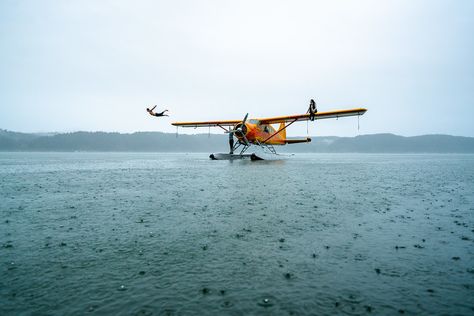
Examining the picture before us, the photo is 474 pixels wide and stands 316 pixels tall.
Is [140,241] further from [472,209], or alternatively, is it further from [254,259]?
[472,209]

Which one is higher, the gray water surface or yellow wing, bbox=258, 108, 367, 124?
yellow wing, bbox=258, 108, 367, 124

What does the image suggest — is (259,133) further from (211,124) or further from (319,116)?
(211,124)

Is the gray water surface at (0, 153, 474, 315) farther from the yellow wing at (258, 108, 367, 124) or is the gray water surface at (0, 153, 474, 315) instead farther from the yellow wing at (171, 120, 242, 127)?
the yellow wing at (171, 120, 242, 127)

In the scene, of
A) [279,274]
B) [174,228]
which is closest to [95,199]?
[174,228]

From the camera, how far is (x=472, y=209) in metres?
11.2

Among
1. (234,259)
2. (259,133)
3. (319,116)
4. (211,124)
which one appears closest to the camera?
(234,259)

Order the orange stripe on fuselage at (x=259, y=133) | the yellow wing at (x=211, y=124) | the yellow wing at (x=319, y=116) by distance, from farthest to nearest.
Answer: the yellow wing at (x=211, y=124)
the orange stripe on fuselage at (x=259, y=133)
the yellow wing at (x=319, y=116)

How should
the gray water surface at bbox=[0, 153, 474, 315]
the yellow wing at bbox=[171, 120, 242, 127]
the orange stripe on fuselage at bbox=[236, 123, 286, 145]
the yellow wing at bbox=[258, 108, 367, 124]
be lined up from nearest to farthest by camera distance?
the gray water surface at bbox=[0, 153, 474, 315] < the yellow wing at bbox=[258, 108, 367, 124] < the orange stripe on fuselage at bbox=[236, 123, 286, 145] < the yellow wing at bbox=[171, 120, 242, 127]

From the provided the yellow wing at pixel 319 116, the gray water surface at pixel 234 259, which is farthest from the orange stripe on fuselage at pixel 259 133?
the gray water surface at pixel 234 259

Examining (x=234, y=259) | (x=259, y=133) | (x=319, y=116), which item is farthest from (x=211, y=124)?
(x=234, y=259)

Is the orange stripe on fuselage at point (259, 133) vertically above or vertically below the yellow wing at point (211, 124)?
below

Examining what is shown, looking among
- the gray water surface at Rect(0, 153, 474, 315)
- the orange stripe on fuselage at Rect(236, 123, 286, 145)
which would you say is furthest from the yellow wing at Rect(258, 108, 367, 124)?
the gray water surface at Rect(0, 153, 474, 315)

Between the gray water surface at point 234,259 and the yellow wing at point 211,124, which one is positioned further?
the yellow wing at point 211,124

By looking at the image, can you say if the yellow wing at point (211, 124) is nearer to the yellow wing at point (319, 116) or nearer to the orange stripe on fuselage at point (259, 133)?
the orange stripe on fuselage at point (259, 133)
